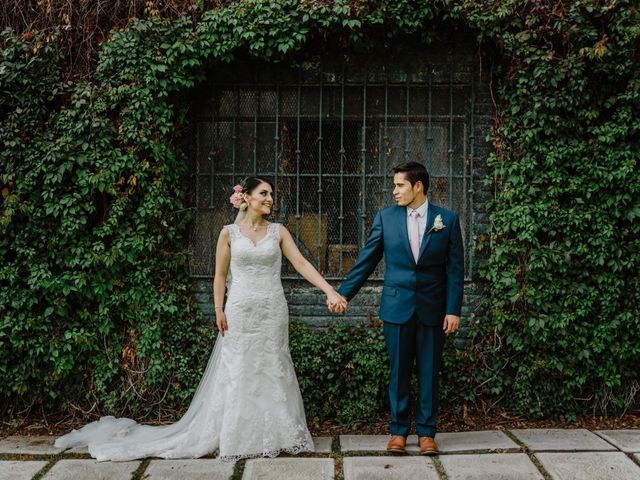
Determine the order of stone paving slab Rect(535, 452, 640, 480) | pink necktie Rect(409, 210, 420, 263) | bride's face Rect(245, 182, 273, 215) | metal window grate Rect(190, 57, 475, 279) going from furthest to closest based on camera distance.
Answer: metal window grate Rect(190, 57, 475, 279) < bride's face Rect(245, 182, 273, 215) < pink necktie Rect(409, 210, 420, 263) < stone paving slab Rect(535, 452, 640, 480)

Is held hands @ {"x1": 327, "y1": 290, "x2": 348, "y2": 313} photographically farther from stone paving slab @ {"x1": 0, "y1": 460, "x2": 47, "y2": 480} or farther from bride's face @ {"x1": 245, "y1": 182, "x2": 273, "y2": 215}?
stone paving slab @ {"x1": 0, "y1": 460, "x2": 47, "y2": 480}

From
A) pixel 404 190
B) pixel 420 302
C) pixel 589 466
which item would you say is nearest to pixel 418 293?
pixel 420 302

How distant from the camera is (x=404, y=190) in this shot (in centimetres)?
475

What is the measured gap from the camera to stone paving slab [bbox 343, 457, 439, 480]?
4344 millimetres

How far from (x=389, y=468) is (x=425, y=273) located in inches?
54.9

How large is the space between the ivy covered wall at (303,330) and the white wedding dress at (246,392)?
0.73 metres

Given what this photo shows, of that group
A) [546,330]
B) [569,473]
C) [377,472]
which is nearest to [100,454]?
[377,472]

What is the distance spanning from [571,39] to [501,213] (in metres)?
1.54

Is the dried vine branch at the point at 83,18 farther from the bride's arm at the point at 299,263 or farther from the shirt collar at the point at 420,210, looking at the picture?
the shirt collar at the point at 420,210

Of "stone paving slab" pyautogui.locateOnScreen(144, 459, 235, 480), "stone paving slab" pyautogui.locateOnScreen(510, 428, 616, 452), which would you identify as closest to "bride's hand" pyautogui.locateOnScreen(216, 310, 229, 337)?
"stone paving slab" pyautogui.locateOnScreen(144, 459, 235, 480)

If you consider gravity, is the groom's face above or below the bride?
above

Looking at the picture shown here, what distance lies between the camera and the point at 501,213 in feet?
18.5

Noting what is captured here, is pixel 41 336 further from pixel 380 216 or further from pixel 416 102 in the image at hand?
pixel 416 102

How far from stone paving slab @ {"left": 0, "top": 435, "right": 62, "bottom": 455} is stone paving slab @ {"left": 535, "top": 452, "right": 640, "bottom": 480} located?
365 cm
